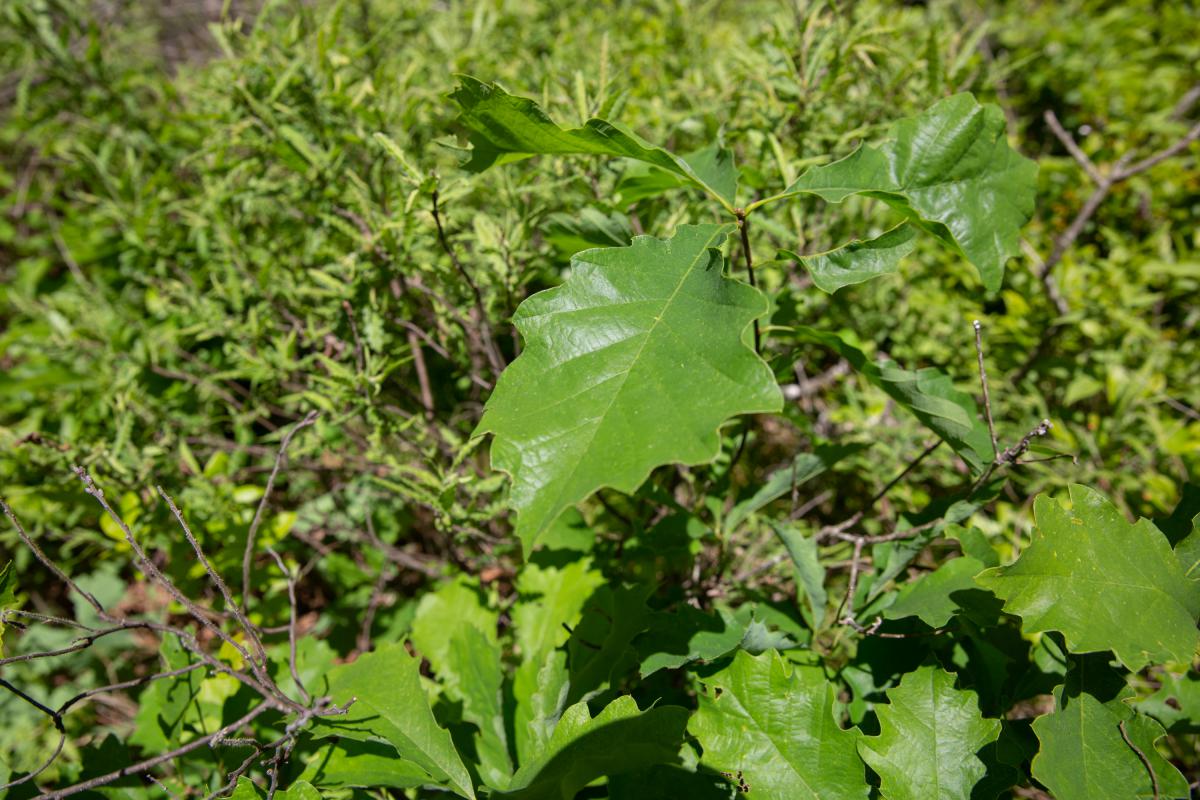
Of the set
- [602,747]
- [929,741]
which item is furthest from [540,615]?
[929,741]

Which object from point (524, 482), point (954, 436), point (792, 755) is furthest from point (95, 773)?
point (954, 436)

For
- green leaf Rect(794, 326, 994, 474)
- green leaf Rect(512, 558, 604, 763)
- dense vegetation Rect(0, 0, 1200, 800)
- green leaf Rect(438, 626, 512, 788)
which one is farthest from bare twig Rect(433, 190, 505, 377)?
green leaf Rect(794, 326, 994, 474)

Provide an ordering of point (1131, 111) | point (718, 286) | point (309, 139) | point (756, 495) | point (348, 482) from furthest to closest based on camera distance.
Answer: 1. point (1131, 111)
2. point (348, 482)
3. point (309, 139)
4. point (756, 495)
5. point (718, 286)

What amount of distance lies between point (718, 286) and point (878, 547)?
84cm

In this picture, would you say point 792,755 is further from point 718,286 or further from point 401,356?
point 401,356

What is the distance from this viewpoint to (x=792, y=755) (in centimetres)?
133

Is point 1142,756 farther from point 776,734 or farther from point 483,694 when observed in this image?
point 483,694

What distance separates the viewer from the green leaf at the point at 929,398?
1341 millimetres

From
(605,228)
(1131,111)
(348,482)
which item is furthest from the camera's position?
(1131,111)

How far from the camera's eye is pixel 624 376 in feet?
3.64

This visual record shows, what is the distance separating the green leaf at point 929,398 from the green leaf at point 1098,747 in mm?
427

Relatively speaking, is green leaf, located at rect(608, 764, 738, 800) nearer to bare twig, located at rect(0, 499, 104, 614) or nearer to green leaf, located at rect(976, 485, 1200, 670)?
green leaf, located at rect(976, 485, 1200, 670)

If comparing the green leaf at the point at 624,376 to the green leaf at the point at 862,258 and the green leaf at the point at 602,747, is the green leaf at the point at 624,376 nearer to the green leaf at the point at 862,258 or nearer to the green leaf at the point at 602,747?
the green leaf at the point at 862,258

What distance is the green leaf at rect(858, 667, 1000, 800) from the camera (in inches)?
50.1
